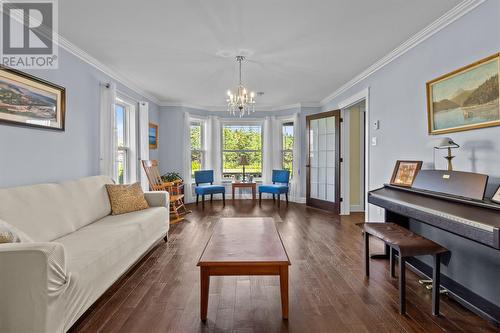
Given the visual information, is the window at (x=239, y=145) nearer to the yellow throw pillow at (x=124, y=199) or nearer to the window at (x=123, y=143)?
the window at (x=123, y=143)

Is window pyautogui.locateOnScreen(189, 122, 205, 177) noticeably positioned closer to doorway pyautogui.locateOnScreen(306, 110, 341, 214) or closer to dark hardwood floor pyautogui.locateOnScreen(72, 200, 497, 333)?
doorway pyautogui.locateOnScreen(306, 110, 341, 214)

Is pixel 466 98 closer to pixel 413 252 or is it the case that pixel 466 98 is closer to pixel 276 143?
pixel 413 252

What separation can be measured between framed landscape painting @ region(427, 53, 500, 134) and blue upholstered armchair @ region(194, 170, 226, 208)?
14.3 ft

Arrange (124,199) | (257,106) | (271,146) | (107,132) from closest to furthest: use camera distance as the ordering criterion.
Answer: (124,199), (107,132), (257,106), (271,146)

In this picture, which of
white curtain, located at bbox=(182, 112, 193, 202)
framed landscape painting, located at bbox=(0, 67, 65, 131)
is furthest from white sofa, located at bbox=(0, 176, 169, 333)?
white curtain, located at bbox=(182, 112, 193, 202)

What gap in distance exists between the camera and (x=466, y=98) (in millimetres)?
2158

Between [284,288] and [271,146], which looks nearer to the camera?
[284,288]

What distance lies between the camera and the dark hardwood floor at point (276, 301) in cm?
175

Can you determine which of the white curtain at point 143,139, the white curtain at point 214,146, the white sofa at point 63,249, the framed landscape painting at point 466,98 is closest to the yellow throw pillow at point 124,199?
the white sofa at point 63,249

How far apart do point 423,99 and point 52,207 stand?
3.85 m

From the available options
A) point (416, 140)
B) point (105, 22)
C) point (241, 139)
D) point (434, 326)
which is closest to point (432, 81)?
point (416, 140)

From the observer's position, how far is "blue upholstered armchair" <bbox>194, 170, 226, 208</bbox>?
5.73 metres

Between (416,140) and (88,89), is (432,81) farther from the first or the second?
(88,89)

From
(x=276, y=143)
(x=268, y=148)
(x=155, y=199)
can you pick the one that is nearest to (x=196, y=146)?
(x=268, y=148)
